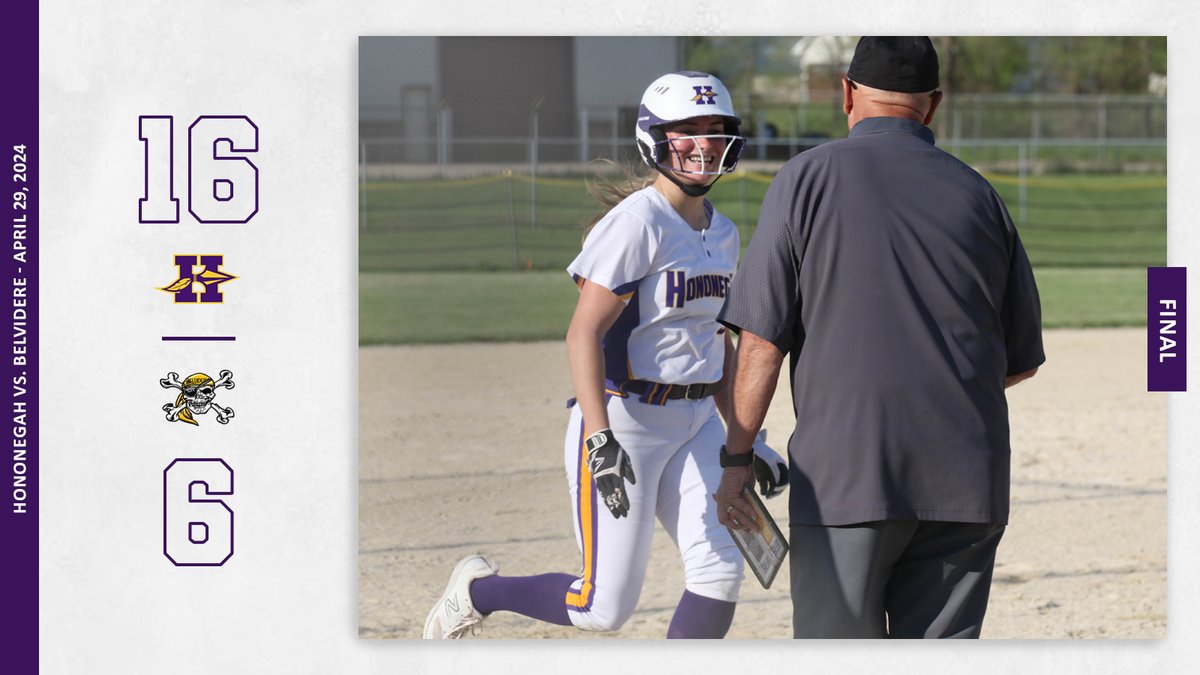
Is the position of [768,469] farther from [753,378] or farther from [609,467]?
[753,378]

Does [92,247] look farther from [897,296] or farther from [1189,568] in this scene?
[1189,568]

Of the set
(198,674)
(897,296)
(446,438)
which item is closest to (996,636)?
(897,296)

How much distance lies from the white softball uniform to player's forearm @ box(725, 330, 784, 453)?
18.4 inches

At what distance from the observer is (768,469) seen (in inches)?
134

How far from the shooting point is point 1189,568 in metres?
3.56

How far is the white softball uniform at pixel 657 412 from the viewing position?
3355mm

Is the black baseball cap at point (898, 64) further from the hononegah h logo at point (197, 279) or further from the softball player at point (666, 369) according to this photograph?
the hononegah h logo at point (197, 279)

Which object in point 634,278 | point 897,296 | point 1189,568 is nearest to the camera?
point 897,296

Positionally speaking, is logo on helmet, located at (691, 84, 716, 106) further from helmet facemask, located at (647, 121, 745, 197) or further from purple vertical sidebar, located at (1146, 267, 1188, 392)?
purple vertical sidebar, located at (1146, 267, 1188, 392)

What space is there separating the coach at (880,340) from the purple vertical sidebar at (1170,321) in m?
0.78

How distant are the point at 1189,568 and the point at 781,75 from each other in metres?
15.6
